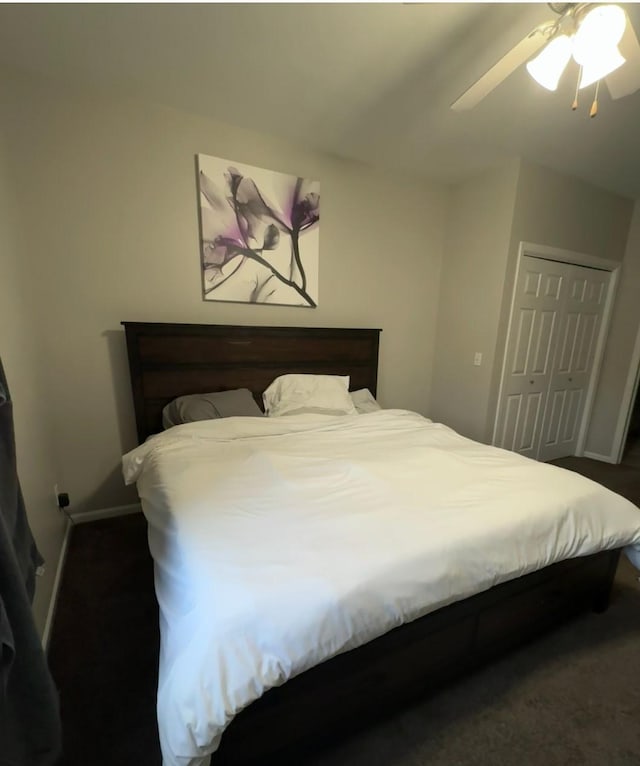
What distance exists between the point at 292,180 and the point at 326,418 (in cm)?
178

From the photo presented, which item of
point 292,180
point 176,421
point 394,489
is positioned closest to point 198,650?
point 394,489

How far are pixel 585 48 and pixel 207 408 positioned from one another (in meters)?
2.35

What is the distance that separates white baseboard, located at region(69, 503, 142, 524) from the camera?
2318 mm

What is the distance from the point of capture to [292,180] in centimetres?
253

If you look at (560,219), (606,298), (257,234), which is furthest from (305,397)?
(606,298)

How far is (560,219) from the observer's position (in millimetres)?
2861

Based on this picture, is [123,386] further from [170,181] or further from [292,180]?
[292,180]

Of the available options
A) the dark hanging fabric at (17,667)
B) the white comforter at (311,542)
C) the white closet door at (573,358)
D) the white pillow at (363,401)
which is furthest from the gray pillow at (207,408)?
the white closet door at (573,358)

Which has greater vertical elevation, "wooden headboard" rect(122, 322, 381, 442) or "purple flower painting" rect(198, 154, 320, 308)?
"purple flower painting" rect(198, 154, 320, 308)

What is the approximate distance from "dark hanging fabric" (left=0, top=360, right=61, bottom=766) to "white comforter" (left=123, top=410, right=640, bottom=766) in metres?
0.29

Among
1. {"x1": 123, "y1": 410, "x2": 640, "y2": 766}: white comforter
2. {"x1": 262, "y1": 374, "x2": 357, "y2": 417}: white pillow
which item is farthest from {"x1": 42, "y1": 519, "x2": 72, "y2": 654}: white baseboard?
{"x1": 262, "y1": 374, "x2": 357, "y2": 417}: white pillow

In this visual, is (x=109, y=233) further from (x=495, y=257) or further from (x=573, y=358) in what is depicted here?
(x=573, y=358)

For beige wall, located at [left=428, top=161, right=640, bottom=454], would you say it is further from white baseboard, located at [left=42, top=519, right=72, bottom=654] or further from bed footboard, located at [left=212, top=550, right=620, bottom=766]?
white baseboard, located at [left=42, top=519, right=72, bottom=654]

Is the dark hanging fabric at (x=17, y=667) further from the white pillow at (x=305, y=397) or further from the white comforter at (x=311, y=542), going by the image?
the white pillow at (x=305, y=397)
